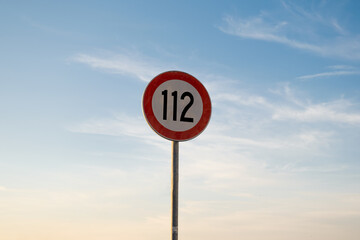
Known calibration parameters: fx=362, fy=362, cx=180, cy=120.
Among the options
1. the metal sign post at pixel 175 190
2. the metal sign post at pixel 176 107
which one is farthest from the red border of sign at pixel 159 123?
the metal sign post at pixel 175 190

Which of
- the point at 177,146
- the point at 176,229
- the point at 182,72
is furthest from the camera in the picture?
the point at 182,72

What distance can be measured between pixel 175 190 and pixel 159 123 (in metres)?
0.76

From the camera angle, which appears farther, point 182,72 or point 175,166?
point 182,72

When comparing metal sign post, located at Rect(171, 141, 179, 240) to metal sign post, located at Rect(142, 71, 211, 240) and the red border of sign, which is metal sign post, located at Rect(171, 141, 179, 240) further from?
the red border of sign

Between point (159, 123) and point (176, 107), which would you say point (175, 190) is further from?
point (176, 107)

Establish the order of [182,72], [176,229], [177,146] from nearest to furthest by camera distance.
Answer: [176,229], [177,146], [182,72]

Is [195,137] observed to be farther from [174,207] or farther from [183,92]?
[174,207]

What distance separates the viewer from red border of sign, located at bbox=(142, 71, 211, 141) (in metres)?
4.03

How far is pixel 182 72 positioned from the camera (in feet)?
14.1

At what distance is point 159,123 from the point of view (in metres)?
4.05

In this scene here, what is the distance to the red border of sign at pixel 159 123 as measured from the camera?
4.03m

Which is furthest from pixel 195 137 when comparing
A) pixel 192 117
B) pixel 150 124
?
pixel 150 124

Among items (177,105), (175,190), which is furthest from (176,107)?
(175,190)

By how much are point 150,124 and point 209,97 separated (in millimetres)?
846
